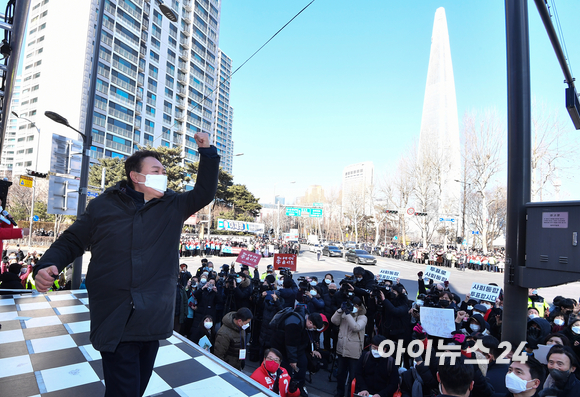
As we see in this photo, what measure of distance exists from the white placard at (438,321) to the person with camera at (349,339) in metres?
1.00

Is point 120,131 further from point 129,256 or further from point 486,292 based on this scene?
point 129,256

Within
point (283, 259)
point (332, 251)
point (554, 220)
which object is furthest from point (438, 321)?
point (332, 251)

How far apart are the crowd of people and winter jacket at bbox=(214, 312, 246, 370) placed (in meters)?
0.01

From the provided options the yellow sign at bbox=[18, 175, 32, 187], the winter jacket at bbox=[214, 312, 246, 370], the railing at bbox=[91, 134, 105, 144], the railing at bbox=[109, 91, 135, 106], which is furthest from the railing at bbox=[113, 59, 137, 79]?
the winter jacket at bbox=[214, 312, 246, 370]

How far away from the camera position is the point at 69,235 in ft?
5.66

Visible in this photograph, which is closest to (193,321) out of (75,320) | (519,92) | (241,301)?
(241,301)

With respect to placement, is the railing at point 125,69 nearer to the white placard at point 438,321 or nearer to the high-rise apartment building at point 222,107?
the high-rise apartment building at point 222,107

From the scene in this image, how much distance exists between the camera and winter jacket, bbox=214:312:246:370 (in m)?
4.63

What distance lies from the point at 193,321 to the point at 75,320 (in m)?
2.92

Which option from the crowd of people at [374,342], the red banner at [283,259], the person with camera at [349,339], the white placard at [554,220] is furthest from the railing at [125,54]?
the white placard at [554,220]

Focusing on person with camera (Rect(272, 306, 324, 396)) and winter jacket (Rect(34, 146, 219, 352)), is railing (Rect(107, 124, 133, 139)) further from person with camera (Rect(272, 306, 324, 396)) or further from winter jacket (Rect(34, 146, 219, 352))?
winter jacket (Rect(34, 146, 219, 352))

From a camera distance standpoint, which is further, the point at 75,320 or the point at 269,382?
the point at 75,320

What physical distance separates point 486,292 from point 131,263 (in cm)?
862

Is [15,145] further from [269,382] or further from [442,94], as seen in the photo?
[442,94]
